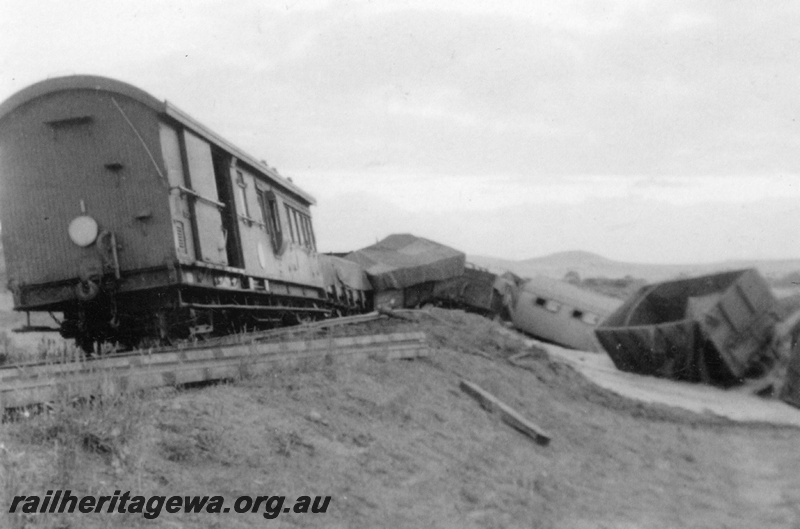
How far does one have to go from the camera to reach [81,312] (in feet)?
34.2

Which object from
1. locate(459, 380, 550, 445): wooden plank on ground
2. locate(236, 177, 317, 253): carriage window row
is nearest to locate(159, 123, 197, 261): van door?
locate(236, 177, 317, 253): carriage window row

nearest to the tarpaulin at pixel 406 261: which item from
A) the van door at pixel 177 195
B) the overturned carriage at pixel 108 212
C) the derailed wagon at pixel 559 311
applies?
the derailed wagon at pixel 559 311

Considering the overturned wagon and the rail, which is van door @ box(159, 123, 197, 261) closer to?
the rail

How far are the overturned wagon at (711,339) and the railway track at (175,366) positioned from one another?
19.1ft

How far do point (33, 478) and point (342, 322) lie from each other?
9035 mm

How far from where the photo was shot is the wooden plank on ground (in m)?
7.89

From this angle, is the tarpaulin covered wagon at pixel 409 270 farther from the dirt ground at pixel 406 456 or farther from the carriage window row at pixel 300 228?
the dirt ground at pixel 406 456

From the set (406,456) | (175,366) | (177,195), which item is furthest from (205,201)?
(406,456)

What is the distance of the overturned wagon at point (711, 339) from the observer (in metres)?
13.0

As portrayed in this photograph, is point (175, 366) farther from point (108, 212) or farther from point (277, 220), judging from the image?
point (277, 220)

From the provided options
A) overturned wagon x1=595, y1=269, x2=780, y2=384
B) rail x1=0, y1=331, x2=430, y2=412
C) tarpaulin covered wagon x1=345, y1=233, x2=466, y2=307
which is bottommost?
overturned wagon x1=595, y1=269, x2=780, y2=384

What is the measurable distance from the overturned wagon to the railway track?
581cm

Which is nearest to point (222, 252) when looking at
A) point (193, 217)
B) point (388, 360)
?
point (193, 217)

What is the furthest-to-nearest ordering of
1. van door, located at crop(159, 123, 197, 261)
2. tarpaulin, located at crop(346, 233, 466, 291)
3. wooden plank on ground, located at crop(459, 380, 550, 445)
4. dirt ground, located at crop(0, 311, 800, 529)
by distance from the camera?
tarpaulin, located at crop(346, 233, 466, 291) < van door, located at crop(159, 123, 197, 261) < wooden plank on ground, located at crop(459, 380, 550, 445) < dirt ground, located at crop(0, 311, 800, 529)
